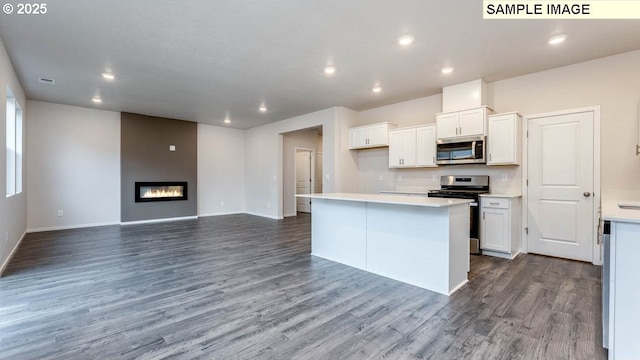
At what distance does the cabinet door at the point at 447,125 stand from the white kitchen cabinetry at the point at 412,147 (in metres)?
0.22

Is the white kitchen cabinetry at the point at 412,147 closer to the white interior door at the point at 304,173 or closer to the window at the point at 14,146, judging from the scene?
the white interior door at the point at 304,173

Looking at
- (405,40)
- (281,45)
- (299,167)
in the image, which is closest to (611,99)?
(405,40)

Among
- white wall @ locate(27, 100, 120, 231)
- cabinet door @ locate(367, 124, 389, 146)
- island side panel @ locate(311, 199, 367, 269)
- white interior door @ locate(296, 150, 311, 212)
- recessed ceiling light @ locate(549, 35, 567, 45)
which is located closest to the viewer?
recessed ceiling light @ locate(549, 35, 567, 45)

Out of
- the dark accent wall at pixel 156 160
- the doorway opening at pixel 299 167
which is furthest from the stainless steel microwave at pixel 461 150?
the dark accent wall at pixel 156 160

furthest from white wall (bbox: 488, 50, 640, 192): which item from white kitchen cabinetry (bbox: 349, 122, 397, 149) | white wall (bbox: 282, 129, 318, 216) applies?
white wall (bbox: 282, 129, 318, 216)

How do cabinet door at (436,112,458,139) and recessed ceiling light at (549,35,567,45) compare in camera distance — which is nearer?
recessed ceiling light at (549,35,567,45)

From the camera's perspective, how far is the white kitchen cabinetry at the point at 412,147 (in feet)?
16.7

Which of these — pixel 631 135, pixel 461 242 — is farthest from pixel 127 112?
pixel 631 135

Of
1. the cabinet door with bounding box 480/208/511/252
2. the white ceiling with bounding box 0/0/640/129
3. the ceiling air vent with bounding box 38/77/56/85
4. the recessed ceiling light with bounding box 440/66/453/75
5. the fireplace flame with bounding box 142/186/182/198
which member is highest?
the ceiling air vent with bounding box 38/77/56/85

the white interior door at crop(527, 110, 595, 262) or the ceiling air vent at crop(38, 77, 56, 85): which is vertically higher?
the ceiling air vent at crop(38, 77, 56, 85)

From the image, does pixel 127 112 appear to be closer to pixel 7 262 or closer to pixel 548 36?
pixel 7 262

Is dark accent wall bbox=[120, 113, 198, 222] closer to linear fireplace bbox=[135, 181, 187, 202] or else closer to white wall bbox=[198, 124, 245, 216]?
linear fireplace bbox=[135, 181, 187, 202]

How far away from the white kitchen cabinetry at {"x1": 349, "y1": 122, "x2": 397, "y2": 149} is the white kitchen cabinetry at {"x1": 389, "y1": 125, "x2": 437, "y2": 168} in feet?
0.47

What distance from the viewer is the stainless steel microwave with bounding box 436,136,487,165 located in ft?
14.5
